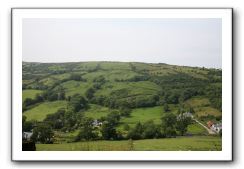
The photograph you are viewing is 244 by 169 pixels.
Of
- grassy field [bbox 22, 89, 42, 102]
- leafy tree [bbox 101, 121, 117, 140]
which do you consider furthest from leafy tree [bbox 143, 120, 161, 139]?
grassy field [bbox 22, 89, 42, 102]

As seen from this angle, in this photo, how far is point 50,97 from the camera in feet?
44.1

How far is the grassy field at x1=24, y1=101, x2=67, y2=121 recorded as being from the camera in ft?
44.0

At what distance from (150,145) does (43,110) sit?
103cm

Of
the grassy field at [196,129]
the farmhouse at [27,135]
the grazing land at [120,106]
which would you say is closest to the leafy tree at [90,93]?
the grazing land at [120,106]

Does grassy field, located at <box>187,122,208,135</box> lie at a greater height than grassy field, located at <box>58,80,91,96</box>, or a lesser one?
lesser

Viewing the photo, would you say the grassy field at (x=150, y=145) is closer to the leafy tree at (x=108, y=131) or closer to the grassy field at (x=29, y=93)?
the leafy tree at (x=108, y=131)

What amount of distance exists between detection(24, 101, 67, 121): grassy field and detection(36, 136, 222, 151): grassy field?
265 millimetres

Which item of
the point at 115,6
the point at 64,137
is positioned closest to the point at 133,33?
the point at 115,6

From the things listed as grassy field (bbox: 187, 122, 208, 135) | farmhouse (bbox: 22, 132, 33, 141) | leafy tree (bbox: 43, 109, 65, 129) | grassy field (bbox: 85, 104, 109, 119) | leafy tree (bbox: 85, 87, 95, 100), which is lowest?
farmhouse (bbox: 22, 132, 33, 141)

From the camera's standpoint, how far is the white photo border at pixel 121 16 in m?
13.4

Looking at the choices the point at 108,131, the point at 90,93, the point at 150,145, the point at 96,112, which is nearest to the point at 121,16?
the point at 90,93

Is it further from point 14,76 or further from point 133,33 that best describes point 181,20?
point 14,76

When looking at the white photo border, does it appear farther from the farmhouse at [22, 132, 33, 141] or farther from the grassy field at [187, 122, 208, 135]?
the grassy field at [187, 122, 208, 135]

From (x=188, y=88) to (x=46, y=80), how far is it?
1303mm
